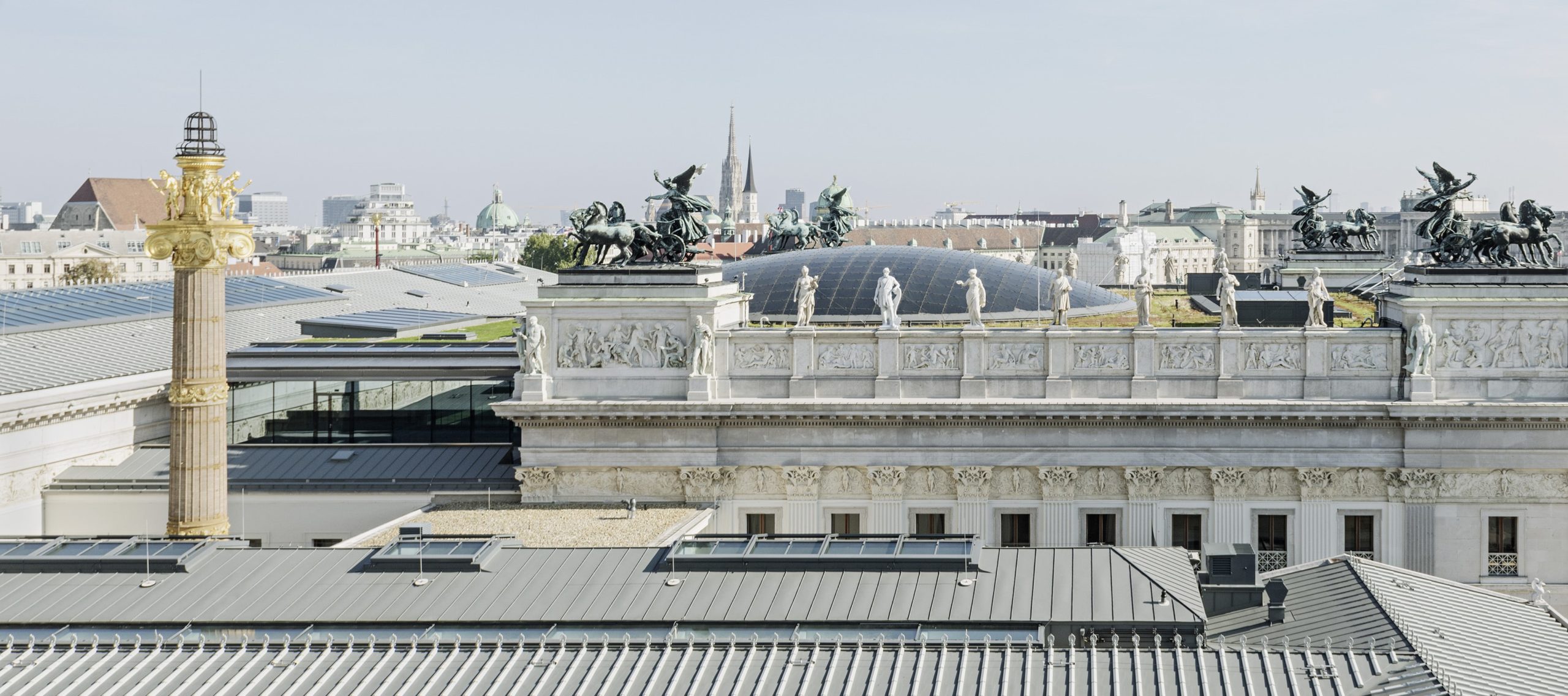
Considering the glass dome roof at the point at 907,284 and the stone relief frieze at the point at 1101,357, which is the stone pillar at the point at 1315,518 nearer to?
the stone relief frieze at the point at 1101,357

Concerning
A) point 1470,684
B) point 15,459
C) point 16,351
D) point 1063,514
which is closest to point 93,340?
point 16,351

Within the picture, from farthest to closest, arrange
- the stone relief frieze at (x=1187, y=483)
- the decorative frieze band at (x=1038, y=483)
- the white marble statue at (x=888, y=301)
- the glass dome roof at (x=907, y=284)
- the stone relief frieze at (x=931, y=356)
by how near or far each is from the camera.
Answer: the glass dome roof at (x=907, y=284)
the white marble statue at (x=888, y=301)
the stone relief frieze at (x=931, y=356)
the stone relief frieze at (x=1187, y=483)
the decorative frieze band at (x=1038, y=483)

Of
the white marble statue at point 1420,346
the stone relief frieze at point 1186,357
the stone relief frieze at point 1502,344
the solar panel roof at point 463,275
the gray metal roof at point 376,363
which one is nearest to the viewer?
the white marble statue at point 1420,346

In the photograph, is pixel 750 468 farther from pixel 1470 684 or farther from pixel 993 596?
pixel 1470 684

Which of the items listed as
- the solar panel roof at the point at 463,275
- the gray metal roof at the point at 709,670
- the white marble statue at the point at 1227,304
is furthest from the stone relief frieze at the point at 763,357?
the solar panel roof at the point at 463,275

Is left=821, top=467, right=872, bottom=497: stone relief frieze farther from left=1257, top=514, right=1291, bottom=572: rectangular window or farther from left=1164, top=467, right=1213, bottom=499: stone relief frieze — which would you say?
left=1257, top=514, right=1291, bottom=572: rectangular window

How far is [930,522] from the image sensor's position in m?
66.1

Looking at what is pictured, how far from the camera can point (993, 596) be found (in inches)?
1602

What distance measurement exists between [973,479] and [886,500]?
113 inches

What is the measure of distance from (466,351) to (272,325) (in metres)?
20.9

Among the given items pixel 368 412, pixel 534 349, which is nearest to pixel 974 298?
pixel 534 349

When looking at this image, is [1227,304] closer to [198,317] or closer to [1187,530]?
[1187,530]

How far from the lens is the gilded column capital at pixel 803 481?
2584 inches

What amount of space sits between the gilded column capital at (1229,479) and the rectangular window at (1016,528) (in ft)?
19.6
